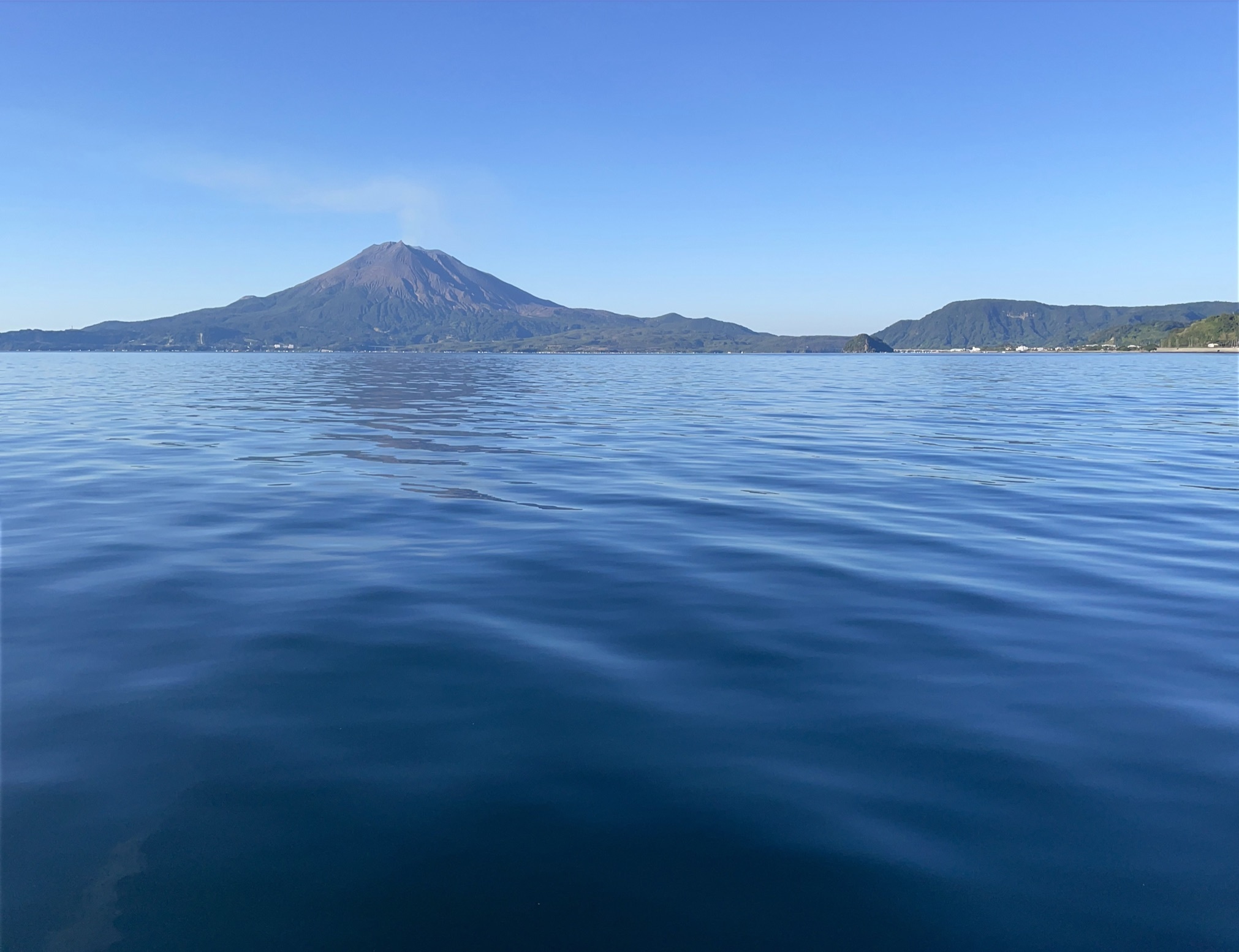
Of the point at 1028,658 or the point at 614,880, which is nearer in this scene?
the point at 614,880

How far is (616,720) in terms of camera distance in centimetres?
608

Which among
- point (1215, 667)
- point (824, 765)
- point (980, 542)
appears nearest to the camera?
point (824, 765)

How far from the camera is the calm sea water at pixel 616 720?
Answer: 4.05 metres

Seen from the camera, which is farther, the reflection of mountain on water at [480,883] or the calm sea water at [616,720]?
the calm sea water at [616,720]

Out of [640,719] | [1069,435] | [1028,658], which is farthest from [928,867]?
[1069,435]

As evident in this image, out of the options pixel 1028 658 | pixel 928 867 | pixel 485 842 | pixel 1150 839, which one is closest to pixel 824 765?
pixel 928 867

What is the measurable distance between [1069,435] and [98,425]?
35629mm

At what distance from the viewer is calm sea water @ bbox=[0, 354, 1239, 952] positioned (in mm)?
4047

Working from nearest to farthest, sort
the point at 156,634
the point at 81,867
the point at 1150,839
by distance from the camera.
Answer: the point at 81,867, the point at 1150,839, the point at 156,634

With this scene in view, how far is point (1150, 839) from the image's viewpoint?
4625mm

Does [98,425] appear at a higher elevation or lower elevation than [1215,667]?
higher

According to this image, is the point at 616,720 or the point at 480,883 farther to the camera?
the point at 616,720

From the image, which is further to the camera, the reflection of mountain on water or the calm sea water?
the calm sea water

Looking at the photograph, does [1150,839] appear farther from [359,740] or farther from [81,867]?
[81,867]
